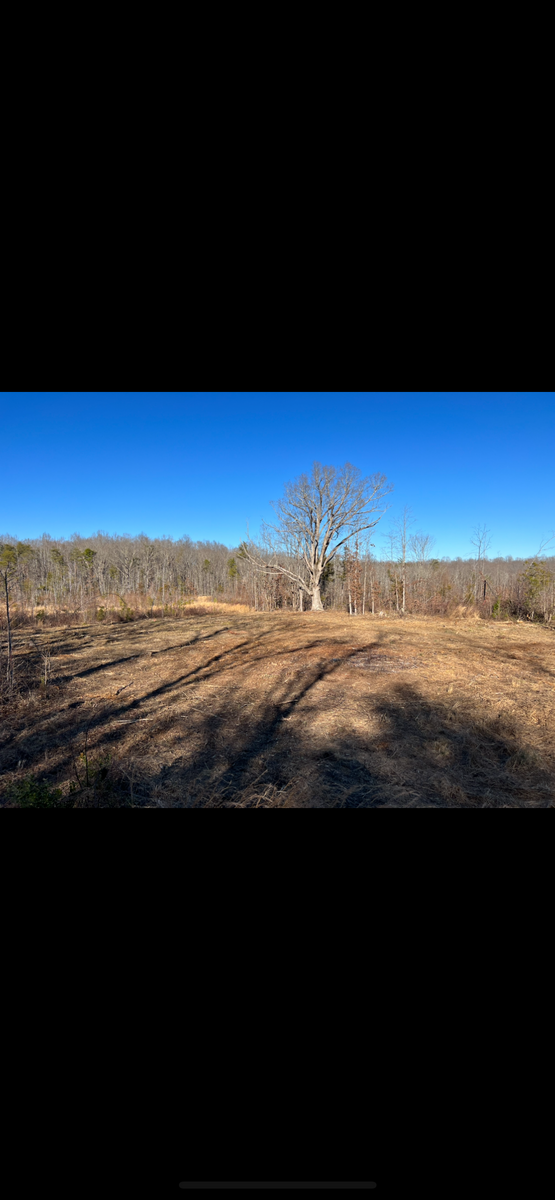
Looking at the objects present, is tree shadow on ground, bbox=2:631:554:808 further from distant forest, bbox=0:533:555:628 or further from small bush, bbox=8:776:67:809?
distant forest, bbox=0:533:555:628

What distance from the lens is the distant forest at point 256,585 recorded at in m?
9.86

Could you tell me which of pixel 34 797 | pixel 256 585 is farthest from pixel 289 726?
pixel 256 585

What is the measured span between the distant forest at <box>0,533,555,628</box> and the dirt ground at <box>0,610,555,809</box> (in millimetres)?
4401

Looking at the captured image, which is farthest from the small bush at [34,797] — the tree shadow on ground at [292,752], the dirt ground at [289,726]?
the tree shadow on ground at [292,752]

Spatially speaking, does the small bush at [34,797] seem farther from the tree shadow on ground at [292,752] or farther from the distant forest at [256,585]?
the distant forest at [256,585]

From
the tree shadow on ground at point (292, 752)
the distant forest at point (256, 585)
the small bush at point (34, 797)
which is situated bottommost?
the tree shadow on ground at point (292, 752)

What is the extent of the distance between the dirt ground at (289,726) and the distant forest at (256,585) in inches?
173

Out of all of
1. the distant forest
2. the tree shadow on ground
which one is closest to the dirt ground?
the tree shadow on ground

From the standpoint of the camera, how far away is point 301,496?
12508mm

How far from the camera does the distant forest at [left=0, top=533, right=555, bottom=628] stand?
986 centimetres
